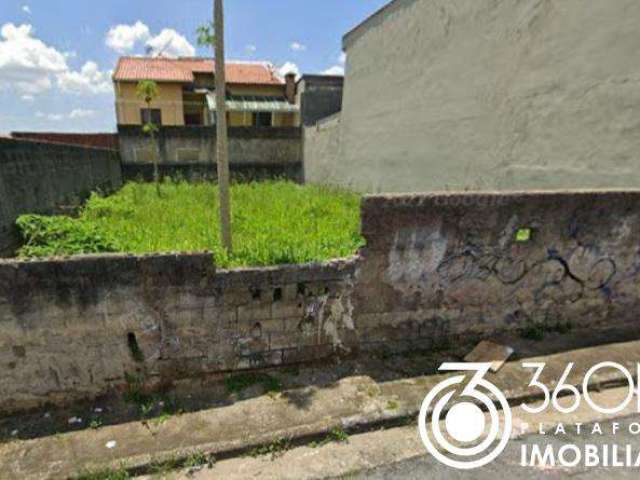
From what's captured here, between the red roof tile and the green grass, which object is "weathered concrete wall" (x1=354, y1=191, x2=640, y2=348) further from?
the red roof tile

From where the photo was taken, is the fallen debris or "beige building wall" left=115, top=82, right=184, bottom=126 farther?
"beige building wall" left=115, top=82, right=184, bottom=126

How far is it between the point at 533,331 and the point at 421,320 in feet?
4.67

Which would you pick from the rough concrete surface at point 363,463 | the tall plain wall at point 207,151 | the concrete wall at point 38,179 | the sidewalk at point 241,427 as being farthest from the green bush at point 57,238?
the tall plain wall at point 207,151

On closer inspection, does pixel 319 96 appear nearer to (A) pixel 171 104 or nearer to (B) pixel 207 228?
(A) pixel 171 104

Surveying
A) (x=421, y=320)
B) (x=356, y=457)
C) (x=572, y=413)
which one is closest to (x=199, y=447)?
(x=356, y=457)

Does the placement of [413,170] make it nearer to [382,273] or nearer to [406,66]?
[406,66]

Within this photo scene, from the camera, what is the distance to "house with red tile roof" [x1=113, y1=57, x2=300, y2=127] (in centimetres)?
2006

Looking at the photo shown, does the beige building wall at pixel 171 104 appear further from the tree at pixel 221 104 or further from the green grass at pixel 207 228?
the tree at pixel 221 104

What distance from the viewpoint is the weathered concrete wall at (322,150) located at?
12969 mm

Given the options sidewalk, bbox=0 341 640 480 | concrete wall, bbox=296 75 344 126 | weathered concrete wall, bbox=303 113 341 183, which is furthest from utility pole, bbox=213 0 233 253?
concrete wall, bbox=296 75 344 126

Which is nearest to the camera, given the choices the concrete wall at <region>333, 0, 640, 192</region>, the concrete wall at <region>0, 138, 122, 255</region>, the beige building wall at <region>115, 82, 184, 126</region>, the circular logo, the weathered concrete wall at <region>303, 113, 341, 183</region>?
the circular logo

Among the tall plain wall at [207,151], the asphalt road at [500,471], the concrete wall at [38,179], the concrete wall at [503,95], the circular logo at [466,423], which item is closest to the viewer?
the asphalt road at [500,471]

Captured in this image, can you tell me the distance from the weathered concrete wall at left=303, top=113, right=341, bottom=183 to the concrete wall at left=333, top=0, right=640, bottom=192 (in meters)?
2.37

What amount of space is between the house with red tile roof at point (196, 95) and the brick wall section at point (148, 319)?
17.5 m
